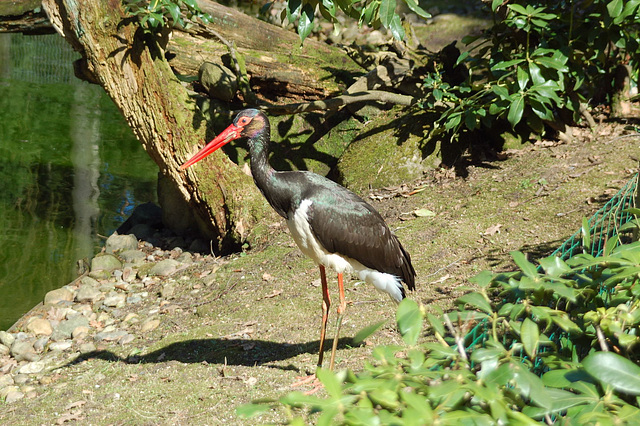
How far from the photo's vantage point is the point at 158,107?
621 centimetres

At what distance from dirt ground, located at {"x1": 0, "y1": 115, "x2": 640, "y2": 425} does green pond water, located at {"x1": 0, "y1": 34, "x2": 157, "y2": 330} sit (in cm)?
217

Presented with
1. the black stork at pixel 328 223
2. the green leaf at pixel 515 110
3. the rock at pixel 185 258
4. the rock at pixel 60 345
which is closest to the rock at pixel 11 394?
the rock at pixel 60 345

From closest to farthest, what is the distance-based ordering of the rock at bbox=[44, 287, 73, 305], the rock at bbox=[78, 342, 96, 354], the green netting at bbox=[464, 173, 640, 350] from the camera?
the green netting at bbox=[464, 173, 640, 350] → the rock at bbox=[78, 342, 96, 354] → the rock at bbox=[44, 287, 73, 305]

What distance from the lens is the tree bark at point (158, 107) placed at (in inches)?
227

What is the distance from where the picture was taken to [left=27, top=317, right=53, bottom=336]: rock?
224 inches

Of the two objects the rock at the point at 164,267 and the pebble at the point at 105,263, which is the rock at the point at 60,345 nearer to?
the rock at the point at 164,267

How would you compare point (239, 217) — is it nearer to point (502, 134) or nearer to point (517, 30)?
point (502, 134)

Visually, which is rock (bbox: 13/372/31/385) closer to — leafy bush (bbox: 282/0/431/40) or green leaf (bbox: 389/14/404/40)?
leafy bush (bbox: 282/0/431/40)

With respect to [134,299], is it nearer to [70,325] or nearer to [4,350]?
[70,325]

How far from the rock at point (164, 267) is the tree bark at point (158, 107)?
0.51 meters

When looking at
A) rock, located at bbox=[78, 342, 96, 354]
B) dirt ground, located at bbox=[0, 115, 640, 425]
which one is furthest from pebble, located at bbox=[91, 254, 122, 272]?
rock, located at bbox=[78, 342, 96, 354]

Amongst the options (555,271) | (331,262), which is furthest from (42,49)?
(555,271)

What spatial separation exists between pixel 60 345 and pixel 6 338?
1.78 ft

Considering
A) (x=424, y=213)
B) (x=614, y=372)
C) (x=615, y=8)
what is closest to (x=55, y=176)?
(x=424, y=213)
